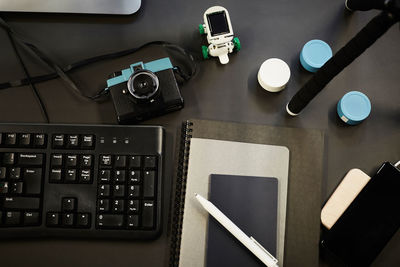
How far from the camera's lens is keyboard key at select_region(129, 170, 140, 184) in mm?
543

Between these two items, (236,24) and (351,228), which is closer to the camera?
(351,228)

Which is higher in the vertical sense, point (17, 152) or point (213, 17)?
point (213, 17)

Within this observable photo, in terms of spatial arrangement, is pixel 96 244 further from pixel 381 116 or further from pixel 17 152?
pixel 381 116

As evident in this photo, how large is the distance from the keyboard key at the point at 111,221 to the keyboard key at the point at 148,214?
0.03 m

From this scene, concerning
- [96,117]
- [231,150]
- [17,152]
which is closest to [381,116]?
[231,150]

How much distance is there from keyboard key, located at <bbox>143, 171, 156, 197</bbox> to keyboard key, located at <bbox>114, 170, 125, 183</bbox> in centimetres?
3

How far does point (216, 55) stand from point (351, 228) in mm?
349

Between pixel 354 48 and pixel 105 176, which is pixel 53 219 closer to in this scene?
pixel 105 176

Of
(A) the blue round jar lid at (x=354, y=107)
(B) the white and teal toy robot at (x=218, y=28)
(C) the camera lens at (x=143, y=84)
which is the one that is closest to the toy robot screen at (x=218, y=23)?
(B) the white and teal toy robot at (x=218, y=28)

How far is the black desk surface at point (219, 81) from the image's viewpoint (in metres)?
0.56

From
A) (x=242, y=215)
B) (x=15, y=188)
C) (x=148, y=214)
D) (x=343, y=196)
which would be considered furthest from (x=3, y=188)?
(x=343, y=196)

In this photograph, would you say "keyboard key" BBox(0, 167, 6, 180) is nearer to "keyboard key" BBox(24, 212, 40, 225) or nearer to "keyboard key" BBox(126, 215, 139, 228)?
"keyboard key" BBox(24, 212, 40, 225)

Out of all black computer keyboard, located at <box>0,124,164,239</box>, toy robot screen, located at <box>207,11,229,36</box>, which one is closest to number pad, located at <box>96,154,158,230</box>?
black computer keyboard, located at <box>0,124,164,239</box>

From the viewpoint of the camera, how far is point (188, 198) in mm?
560
